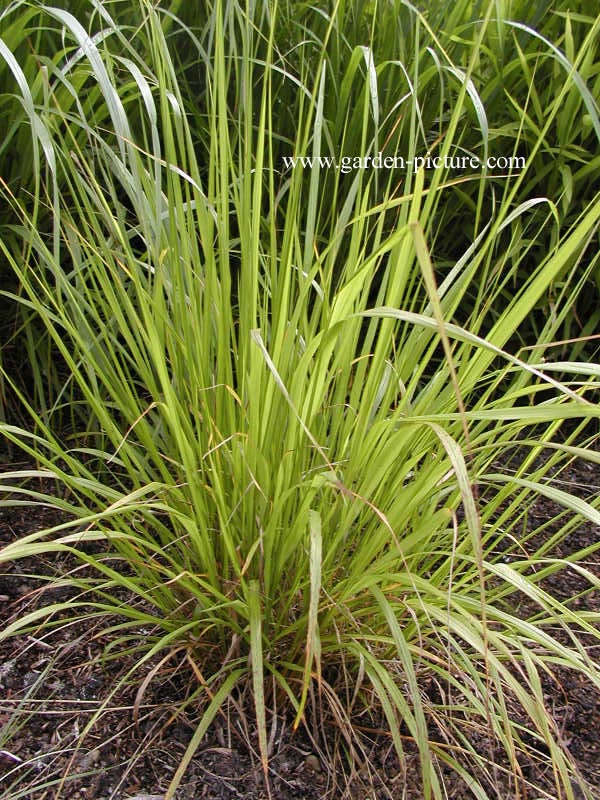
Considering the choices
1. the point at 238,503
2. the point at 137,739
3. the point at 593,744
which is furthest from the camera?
the point at 593,744

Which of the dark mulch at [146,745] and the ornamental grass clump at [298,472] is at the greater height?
the ornamental grass clump at [298,472]

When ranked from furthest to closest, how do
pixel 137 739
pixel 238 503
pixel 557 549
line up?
pixel 557 549 → pixel 137 739 → pixel 238 503

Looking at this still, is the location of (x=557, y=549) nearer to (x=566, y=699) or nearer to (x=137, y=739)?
(x=566, y=699)

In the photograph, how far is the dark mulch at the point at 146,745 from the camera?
1031 millimetres

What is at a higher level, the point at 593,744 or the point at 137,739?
the point at 137,739

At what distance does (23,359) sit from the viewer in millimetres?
1670

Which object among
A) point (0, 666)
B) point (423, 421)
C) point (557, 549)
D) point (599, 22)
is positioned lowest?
point (557, 549)

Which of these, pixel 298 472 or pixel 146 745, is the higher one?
pixel 298 472

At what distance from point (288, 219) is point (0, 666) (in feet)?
2.37

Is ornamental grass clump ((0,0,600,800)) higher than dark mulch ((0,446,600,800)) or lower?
higher

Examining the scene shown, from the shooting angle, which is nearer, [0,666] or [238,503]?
[238,503]

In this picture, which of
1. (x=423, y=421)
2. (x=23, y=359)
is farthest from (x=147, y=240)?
(x=23, y=359)

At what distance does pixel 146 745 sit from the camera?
1.07 m

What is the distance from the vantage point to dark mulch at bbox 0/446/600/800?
103 centimetres
